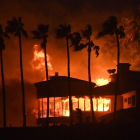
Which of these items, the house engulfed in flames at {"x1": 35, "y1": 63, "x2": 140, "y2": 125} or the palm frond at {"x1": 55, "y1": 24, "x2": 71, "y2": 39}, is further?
the house engulfed in flames at {"x1": 35, "y1": 63, "x2": 140, "y2": 125}

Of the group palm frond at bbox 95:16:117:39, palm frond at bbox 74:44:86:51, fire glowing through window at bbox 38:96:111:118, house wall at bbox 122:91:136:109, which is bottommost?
fire glowing through window at bbox 38:96:111:118

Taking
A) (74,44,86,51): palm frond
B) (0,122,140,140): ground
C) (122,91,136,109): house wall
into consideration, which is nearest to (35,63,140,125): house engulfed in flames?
(122,91,136,109): house wall

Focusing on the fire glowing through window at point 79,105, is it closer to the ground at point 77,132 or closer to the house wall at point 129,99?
the house wall at point 129,99

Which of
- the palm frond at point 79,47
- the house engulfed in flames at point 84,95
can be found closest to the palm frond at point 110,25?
the palm frond at point 79,47

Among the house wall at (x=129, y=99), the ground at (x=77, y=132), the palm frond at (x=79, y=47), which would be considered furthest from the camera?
the house wall at (x=129, y=99)

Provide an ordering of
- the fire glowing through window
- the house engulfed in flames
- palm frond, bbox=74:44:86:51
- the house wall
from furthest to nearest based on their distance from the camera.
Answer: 1. the fire glowing through window
2. the house engulfed in flames
3. the house wall
4. palm frond, bbox=74:44:86:51

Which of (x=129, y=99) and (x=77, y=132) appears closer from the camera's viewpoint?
(x=77, y=132)

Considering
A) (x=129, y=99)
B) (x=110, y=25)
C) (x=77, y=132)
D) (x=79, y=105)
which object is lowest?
(x=79, y=105)

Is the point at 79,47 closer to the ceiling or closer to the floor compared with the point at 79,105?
closer to the ceiling

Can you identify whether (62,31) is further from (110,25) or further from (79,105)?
(79,105)

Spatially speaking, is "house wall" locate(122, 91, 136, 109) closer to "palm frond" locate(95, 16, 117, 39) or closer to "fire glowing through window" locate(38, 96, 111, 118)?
"fire glowing through window" locate(38, 96, 111, 118)

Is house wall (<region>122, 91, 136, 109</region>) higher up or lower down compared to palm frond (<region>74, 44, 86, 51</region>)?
lower down

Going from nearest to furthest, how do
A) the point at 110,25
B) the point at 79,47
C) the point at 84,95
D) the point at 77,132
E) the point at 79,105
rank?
the point at 77,132
the point at 110,25
the point at 79,47
the point at 84,95
the point at 79,105

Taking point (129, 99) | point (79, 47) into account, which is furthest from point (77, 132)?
point (129, 99)
